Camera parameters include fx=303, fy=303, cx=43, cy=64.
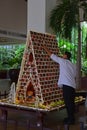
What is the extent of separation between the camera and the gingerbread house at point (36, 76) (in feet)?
19.6

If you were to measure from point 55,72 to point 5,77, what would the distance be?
11.4m

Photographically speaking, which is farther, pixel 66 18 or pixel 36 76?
pixel 66 18

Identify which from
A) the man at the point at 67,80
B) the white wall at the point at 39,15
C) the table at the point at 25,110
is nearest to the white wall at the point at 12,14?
the white wall at the point at 39,15

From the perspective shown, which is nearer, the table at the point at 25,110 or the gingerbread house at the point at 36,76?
the table at the point at 25,110

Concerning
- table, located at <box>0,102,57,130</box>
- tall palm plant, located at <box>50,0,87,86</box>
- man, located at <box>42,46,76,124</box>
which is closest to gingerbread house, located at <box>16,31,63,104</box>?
table, located at <box>0,102,57,130</box>

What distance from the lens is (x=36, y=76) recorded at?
6004 mm

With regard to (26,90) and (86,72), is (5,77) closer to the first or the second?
(86,72)

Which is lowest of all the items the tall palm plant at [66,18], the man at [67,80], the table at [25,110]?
the table at [25,110]

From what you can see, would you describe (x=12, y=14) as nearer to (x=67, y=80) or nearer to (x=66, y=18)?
(x=66, y=18)

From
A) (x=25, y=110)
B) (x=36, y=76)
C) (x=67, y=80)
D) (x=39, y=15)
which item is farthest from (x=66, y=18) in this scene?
(x=25, y=110)

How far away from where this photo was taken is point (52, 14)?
7.88 meters

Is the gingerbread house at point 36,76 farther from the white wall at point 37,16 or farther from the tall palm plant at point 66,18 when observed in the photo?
the tall palm plant at point 66,18

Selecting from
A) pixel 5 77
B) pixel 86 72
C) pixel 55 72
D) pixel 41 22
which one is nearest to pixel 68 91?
pixel 55 72

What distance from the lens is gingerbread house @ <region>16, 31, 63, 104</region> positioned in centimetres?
598
